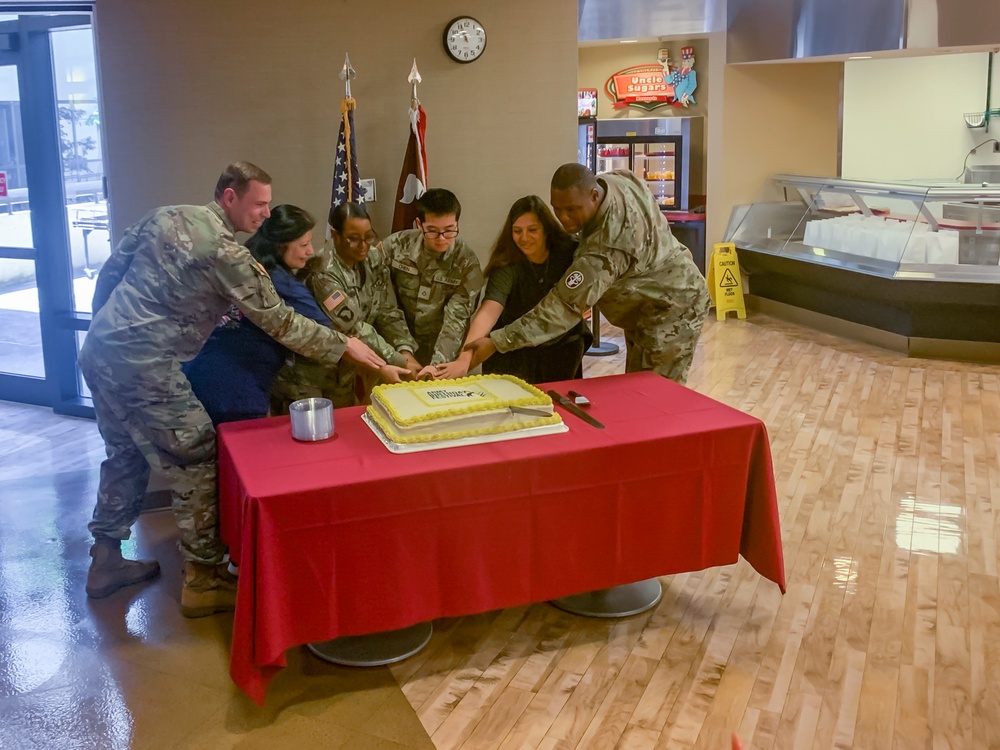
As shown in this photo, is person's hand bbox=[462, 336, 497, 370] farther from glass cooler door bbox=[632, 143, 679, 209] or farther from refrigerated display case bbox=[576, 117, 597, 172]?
glass cooler door bbox=[632, 143, 679, 209]

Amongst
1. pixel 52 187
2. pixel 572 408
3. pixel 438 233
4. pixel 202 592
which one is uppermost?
pixel 52 187

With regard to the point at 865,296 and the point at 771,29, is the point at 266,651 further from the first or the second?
the point at 771,29

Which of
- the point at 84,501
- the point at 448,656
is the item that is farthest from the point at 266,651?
the point at 84,501

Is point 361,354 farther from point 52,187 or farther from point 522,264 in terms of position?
point 52,187

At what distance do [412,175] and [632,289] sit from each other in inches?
54.7

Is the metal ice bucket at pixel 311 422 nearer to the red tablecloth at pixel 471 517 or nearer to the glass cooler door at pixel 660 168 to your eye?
the red tablecloth at pixel 471 517

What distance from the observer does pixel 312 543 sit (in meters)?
2.73

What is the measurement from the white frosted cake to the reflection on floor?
0.78 metres

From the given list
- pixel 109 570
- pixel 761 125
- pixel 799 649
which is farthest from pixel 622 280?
pixel 761 125

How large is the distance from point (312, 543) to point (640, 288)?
176 cm

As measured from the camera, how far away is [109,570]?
3723 mm

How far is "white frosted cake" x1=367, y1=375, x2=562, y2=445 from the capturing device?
2988mm

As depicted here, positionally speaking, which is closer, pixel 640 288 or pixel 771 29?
pixel 640 288

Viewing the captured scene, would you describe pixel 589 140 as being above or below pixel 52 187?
above
